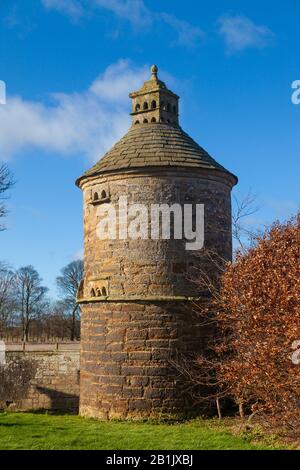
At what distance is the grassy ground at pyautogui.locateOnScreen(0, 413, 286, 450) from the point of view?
9.76 meters

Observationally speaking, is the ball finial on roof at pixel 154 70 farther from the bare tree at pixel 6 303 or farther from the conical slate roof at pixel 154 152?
the bare tree at pixel 6 303

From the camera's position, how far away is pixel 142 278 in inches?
507

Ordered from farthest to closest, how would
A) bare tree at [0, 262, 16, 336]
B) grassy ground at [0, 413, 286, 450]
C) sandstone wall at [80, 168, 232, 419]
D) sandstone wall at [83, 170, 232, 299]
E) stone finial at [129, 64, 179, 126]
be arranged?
1. bare tree at [0, 262, 16, 336]
2. stone finial at [129, 64, 179, 126]
3. sandstone wall at [83, 170, 232, 299]
4. sandstone wall at [80, 168, 232, 419]
5. grassy ground at [0, 413, 286, 450]

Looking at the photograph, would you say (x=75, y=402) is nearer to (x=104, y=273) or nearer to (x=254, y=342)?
(x=104, y=273)

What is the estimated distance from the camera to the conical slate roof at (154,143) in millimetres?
13352

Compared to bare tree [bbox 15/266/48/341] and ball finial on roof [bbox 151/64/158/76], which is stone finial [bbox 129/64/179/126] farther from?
bare tree [bbox 15/266/48/341]

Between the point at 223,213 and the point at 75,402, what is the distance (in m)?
8.45

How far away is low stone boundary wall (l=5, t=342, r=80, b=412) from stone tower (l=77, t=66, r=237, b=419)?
14.3 feet

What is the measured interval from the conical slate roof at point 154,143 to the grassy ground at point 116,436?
5958 millimetres

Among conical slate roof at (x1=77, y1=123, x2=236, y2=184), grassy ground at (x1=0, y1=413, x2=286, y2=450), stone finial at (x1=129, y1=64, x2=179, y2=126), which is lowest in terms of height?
grassy ground at (x1=0, y1=413, x2=286, y2=450)

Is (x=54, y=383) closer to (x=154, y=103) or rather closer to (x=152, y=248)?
(x=152, y=248)

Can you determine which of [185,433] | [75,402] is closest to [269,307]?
[185,433]

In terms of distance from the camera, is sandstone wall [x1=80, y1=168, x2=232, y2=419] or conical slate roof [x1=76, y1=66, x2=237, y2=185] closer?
sandstone wall [x1=80, y1=168, x2=232, y2=419]

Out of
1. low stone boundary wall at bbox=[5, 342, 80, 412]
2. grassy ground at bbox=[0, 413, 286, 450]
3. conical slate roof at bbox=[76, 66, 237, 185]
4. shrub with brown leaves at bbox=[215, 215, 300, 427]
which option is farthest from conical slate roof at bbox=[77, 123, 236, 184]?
low stone boundary wall at bbox=[5, 342, 80, 412]
